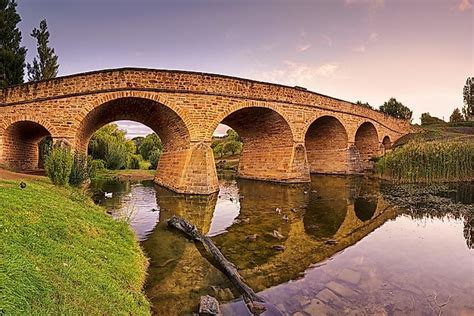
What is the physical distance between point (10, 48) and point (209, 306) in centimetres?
2604

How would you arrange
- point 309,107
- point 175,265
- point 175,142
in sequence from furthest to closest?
point 309,107, point 175,142, point 175,265

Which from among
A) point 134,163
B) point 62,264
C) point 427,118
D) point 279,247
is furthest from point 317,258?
point 427,118

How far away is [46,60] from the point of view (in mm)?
25609

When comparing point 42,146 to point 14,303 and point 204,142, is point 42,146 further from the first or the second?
point 14,303

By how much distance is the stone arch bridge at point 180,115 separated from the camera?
13266 millimetres

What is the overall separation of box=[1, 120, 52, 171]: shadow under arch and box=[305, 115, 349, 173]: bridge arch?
17677 millimetres

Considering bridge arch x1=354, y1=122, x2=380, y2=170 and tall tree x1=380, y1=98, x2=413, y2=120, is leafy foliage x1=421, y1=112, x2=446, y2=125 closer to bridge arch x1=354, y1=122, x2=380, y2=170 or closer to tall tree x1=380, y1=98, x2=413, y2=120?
tall tree x1=380, y1=98, x2=413, y2=120

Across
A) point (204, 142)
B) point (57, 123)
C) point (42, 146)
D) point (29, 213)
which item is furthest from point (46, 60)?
point (29, 213)

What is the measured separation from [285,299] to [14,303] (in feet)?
11.2

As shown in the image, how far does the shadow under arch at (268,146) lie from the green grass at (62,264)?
40.0ft

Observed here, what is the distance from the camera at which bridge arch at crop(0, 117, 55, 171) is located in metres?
13.3

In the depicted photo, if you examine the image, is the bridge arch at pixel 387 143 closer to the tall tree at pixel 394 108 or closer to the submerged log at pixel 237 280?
the tall tree at pixel 394 108

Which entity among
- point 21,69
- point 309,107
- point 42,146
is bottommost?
point 42,146

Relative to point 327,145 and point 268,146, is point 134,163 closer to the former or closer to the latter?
point 268,146
